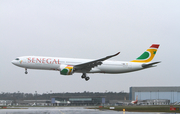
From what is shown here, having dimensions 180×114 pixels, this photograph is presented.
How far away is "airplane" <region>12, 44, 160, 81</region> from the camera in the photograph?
47188 mm

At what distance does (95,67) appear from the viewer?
166 feet

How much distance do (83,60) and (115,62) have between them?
6.26m

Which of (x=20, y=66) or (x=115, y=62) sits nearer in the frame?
(x=20, y=66)

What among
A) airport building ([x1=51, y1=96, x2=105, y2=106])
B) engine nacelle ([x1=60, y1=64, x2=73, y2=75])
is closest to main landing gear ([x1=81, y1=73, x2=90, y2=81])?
engine nacelle ([x1=60, y1=64, x2=73, y2=75])

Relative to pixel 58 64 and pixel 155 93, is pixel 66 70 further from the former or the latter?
pixel 155 93

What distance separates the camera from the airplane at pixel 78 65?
155 ft

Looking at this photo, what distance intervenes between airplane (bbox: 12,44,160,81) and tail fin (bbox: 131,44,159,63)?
1720mm

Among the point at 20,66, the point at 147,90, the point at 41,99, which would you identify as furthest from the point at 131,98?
the point at 20,66

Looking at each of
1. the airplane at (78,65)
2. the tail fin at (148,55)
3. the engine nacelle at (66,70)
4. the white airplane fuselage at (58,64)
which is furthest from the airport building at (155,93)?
the engine nacelle at (66,70)

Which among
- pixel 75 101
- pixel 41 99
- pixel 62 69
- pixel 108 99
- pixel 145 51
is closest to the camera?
pixel 62 69

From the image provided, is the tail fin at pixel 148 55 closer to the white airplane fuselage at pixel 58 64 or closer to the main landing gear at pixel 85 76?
the white airplane fuselage at pixel 58 64

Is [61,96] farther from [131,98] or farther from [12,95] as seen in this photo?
[131,98]

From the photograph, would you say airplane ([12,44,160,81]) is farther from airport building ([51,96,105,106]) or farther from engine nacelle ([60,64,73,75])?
airport building ([51,96,105,106])

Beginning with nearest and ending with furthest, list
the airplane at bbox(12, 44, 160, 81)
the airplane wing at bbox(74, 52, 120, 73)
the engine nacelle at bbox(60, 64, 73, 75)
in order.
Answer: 1. the engine nacelle at bbox(60, 64, 73, 75)
2. the airplane at bbox(12, 44, 160, 81)
3. the airplane wing at bbox(74, 52, 120, 73)
